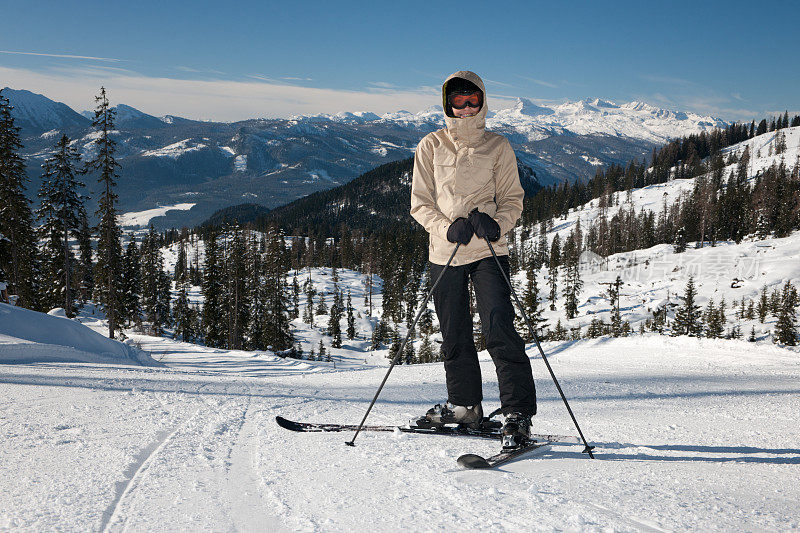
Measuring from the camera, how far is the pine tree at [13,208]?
2175 centimetres

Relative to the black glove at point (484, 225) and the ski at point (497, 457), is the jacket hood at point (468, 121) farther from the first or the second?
the ski at point (497, 457)

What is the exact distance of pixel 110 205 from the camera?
907 inches

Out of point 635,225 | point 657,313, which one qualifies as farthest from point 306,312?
point 635,225

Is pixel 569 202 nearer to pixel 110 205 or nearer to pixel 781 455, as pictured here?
pixel 110 205

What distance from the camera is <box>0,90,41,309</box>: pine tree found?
2175 centimetres

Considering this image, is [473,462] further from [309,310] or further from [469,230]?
[309,310]

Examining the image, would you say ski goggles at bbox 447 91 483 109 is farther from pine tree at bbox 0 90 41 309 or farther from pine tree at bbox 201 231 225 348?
pine tree at bbox 201 231 225 348

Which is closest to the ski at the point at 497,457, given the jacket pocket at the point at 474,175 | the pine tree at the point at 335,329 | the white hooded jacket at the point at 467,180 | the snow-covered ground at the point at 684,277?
the white hooded jacket at the point at 467,180

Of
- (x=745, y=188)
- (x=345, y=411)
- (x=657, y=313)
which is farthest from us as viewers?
(x=745, y=188)

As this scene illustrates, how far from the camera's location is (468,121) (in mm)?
3178

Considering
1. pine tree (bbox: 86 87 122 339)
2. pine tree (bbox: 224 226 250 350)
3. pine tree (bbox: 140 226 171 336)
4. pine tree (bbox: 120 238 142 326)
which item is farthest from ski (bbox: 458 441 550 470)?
pine tree (bbox: 140 226 171 336)

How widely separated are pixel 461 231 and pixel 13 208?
29.5 m

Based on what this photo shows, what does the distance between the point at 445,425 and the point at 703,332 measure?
182 ft

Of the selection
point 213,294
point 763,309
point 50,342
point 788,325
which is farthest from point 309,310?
point 763,309
